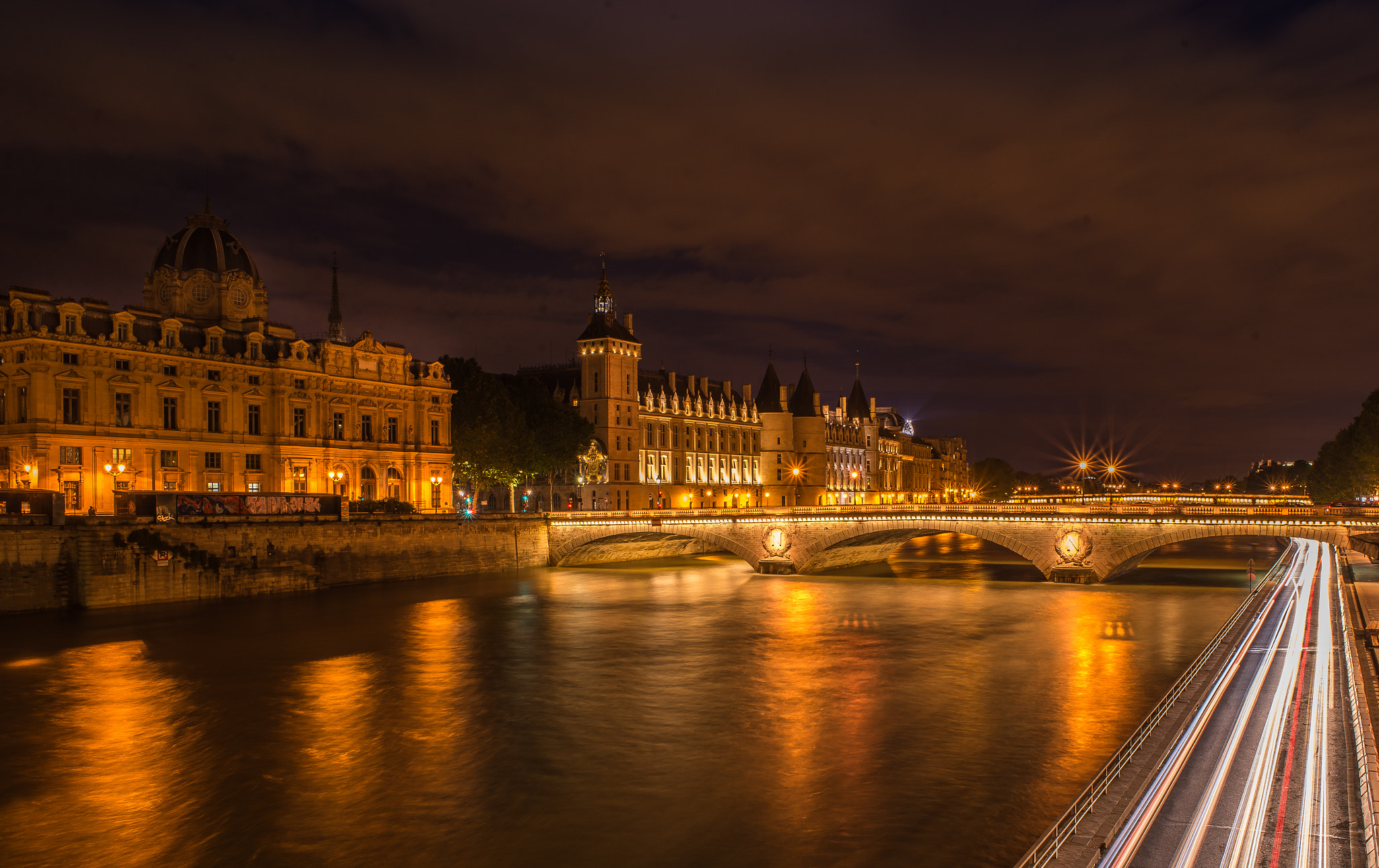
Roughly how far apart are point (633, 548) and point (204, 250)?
4545 centimetres

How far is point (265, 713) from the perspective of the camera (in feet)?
109

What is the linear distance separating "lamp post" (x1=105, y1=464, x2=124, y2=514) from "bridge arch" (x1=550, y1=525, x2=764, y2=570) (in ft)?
109

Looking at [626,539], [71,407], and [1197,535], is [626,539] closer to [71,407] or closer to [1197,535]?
[71,407]

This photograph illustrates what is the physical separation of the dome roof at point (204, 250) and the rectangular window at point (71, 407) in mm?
20428

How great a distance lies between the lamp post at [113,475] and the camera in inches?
2680

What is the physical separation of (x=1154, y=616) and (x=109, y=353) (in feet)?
223

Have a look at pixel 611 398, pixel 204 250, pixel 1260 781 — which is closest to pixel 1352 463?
pixel 611 398

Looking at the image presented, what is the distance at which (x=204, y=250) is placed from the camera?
8475cm

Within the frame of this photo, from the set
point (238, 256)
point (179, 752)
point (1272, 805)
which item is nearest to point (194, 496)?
point (238, 256)

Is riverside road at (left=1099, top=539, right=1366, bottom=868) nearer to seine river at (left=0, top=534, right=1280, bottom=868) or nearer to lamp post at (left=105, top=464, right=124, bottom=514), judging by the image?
seine river at (left=0, top=534, right=1280, bottom=868)

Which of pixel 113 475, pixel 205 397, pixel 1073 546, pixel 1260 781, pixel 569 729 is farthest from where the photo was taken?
pixel 205 397

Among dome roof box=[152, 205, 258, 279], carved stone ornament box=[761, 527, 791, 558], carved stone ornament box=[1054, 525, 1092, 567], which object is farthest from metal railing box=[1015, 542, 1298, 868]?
dome roof box=[152, 205, 258, 279]

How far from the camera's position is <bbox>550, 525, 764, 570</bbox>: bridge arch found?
78.4 metres

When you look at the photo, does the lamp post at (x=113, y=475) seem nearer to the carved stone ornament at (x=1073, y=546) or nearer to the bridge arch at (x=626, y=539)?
the bridge arch at (x=626, y=539)
